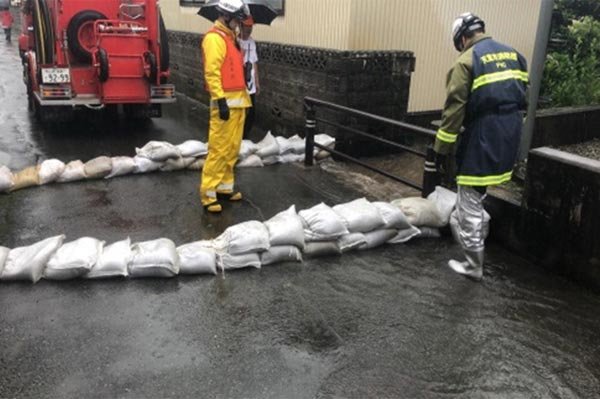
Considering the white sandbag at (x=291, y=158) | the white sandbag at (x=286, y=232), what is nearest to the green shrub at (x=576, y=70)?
the white sandbag at (x=291, y=158)

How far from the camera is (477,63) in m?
3.91

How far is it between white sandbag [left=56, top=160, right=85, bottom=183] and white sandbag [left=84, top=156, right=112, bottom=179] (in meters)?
0.06

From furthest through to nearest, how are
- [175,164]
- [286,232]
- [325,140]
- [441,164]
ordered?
[325,140]
[175,164]
[441,164]
[286,232]

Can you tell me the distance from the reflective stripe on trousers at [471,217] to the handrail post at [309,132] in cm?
316

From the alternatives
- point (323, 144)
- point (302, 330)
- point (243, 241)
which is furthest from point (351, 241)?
point (323, 144)

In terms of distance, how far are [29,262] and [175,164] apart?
123 inches

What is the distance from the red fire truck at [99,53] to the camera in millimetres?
8203

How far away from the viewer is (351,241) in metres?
4.84

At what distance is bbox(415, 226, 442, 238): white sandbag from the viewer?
5.21 metres

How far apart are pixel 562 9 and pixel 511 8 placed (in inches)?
204

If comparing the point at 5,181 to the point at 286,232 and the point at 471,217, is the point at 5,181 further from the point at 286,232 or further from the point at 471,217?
the point at 471,217

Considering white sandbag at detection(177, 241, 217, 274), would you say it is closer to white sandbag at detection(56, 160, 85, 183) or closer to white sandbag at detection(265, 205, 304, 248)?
white sandbag at detection(265, 205, 304, 248)

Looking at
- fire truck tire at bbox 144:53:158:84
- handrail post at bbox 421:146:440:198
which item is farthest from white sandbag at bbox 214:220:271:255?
fire truck tire at bbox 144:53:158:84

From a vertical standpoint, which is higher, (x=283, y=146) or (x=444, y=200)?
(x=444, y=200)
